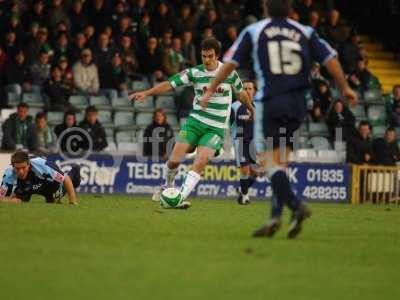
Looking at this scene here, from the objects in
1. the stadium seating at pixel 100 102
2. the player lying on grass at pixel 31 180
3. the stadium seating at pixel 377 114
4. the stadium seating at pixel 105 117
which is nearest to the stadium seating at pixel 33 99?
the stadium seating at pixel 100 102

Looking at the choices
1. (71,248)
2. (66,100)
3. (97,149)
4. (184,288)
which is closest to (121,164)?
(97,149)

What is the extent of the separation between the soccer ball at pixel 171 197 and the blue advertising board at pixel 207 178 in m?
5.98

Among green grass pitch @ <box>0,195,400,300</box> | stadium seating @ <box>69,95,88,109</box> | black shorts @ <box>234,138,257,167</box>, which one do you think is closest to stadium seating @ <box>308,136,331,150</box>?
stadium seating @ <box>69,95,88,109</box>

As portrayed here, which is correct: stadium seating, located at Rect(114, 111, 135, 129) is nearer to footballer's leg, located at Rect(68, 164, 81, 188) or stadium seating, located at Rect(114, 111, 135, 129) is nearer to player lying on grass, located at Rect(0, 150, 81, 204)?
footballer's leg, located at Rect(68, 164, 81, 188)

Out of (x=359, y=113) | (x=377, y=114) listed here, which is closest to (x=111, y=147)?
(x=359, y=113)

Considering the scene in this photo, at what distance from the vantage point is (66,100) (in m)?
22.7

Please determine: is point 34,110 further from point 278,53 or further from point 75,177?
point 278,53

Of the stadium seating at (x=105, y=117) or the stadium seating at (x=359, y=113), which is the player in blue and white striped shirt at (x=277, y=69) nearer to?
the stadium seating at (x=105, y=117)

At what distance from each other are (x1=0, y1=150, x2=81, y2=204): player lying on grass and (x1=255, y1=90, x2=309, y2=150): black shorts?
4914 mm

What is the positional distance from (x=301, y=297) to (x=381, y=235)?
478cm

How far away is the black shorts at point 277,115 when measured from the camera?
34.4 ft

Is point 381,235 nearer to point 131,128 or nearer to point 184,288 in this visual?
point 184,288

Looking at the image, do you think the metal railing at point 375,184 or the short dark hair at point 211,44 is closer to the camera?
the short dark hair at point 211,44

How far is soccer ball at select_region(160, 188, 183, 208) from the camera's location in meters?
14.7
